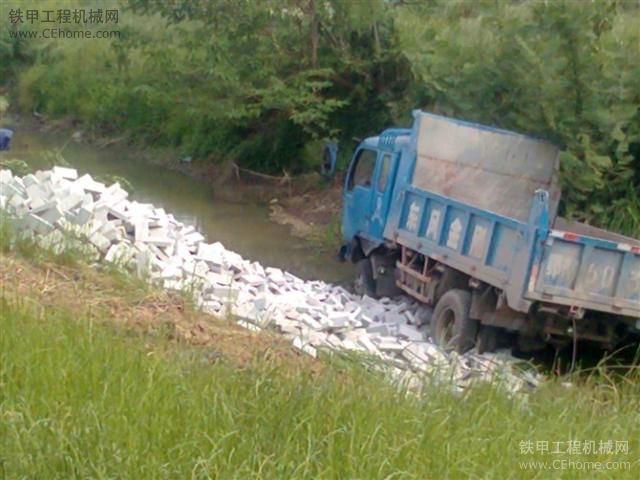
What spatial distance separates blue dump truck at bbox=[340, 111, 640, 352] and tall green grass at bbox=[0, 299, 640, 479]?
2.98 meters

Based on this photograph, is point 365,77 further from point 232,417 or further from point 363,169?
point 232,417

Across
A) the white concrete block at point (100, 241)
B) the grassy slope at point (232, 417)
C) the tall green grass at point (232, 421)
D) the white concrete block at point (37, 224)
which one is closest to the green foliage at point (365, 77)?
the white concrete block at point (100, 241)

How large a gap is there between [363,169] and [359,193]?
37cm

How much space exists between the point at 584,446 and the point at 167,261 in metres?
5.84

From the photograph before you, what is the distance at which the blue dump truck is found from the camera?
8.30 metres

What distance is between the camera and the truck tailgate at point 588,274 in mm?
8234

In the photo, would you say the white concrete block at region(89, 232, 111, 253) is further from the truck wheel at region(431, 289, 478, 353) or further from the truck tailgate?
the truck tailgate

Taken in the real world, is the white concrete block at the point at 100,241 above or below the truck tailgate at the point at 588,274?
below

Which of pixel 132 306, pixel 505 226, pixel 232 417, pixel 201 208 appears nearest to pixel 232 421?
pixel 232 417

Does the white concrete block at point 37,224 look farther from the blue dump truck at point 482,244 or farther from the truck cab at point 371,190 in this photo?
the truck cab at point 371,190

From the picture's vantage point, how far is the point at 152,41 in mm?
19469

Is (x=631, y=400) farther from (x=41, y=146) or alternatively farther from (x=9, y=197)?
(x=41, y=146)

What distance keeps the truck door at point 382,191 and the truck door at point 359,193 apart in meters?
0.13

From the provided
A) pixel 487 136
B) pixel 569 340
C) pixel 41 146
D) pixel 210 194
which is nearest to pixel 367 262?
pixel 487 136
